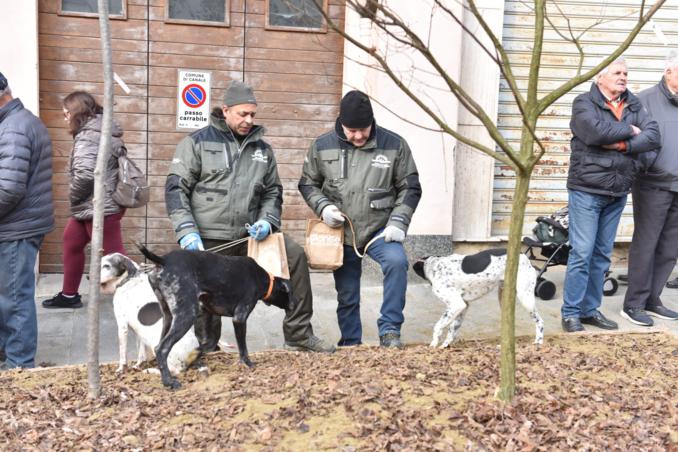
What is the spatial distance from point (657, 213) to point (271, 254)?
364 cm

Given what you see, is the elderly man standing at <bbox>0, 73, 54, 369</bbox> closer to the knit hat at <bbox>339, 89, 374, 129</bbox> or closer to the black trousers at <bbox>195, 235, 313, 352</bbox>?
the black trousers at <bbox>195, 235, 313, 352</bbox>

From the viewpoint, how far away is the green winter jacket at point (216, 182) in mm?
5672

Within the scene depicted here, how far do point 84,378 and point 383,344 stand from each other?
2.05 m

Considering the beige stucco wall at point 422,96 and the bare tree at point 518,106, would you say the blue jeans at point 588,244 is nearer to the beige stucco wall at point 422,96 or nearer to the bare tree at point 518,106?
the beige stucco wall at point 422,96

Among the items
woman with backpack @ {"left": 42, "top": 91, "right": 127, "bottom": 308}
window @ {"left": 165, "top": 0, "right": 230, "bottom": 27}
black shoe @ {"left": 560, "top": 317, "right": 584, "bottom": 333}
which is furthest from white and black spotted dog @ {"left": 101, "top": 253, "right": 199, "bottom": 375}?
window @ {"left": 165, "top": 0, "right": 230, "bottom": 27}

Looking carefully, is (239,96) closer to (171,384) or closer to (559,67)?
(171,384)

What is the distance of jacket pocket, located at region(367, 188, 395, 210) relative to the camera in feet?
19.9

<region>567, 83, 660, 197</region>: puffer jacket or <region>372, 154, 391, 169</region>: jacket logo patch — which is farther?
<region>567, 83, 660, 197</region>: puffer jacket

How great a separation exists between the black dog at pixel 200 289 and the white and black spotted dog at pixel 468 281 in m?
1.29

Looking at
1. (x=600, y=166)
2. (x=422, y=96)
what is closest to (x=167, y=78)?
(x=422, y=96)

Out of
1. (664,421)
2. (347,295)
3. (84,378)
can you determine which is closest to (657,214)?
(347,295)

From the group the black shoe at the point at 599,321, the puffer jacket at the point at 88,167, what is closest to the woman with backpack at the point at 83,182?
the puffer jacket at the point at 88,167

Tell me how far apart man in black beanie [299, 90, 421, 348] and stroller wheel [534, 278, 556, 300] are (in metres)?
2.63

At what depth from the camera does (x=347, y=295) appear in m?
6.30
